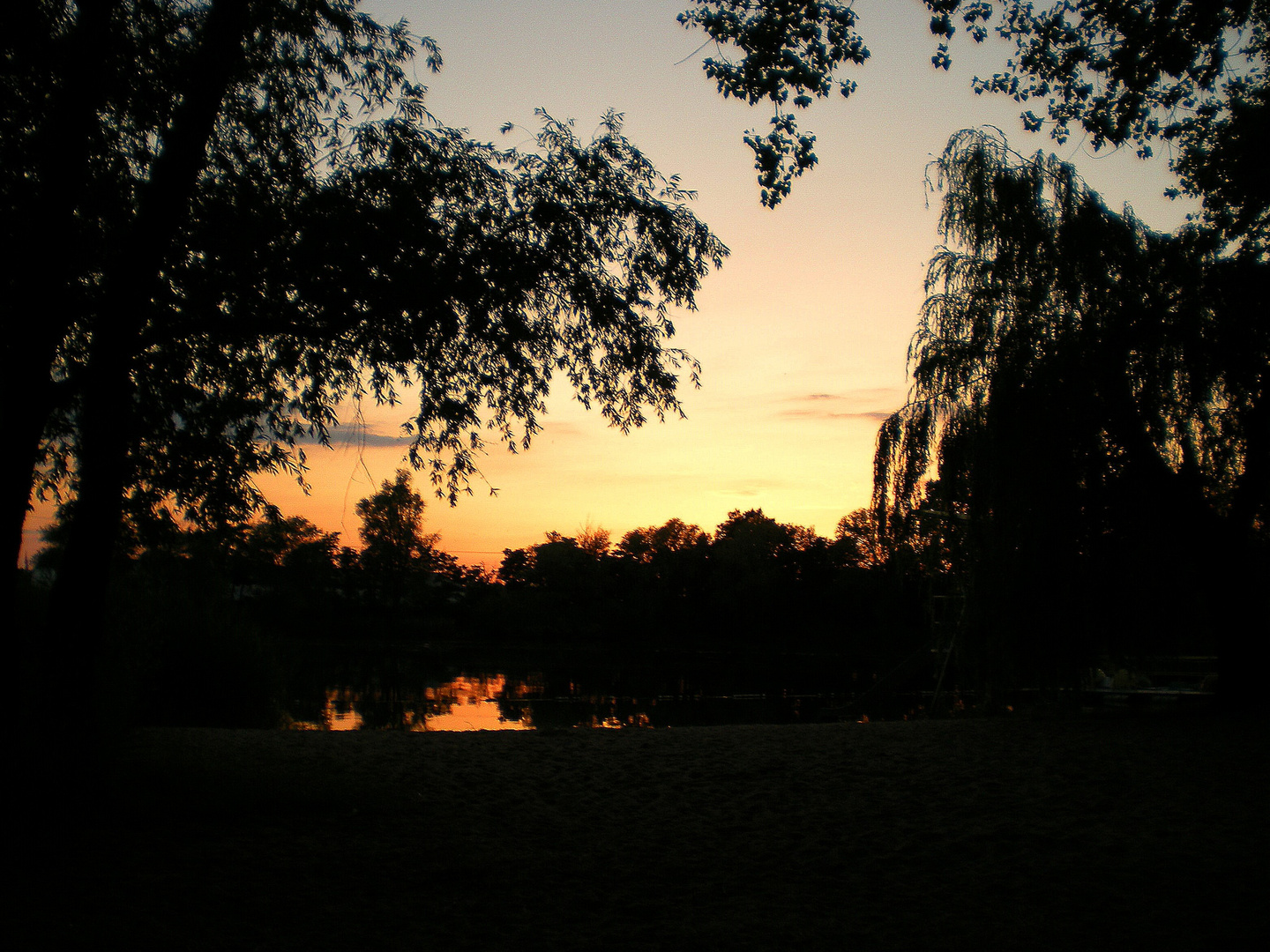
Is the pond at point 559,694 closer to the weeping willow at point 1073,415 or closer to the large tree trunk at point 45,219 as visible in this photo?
the weeping willow at point 1073,415

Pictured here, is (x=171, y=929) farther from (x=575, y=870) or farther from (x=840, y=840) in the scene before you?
(x=840, y=840)

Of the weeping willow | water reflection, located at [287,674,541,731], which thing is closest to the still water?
water reflection, located at [287,674,541,731]

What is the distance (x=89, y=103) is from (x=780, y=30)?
475 centimetres

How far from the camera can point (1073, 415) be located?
10875mm

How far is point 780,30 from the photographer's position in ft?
22.1

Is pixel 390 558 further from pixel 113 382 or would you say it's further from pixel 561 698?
pixel 113 382

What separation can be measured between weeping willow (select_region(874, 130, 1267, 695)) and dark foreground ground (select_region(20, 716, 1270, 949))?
3.21m

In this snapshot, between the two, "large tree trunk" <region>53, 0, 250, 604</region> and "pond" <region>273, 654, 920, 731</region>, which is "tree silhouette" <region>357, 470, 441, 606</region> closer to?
"pond" <region>273, 654, 920, 731</region>

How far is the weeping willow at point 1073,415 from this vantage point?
10680 mm

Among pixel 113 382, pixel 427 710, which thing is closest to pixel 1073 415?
pixel 113 382

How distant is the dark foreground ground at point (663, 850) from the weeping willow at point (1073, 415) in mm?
3209

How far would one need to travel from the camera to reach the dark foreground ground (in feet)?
12.9

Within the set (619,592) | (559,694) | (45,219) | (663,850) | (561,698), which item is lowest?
(663,850)

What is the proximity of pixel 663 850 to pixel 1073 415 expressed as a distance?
318 inches
